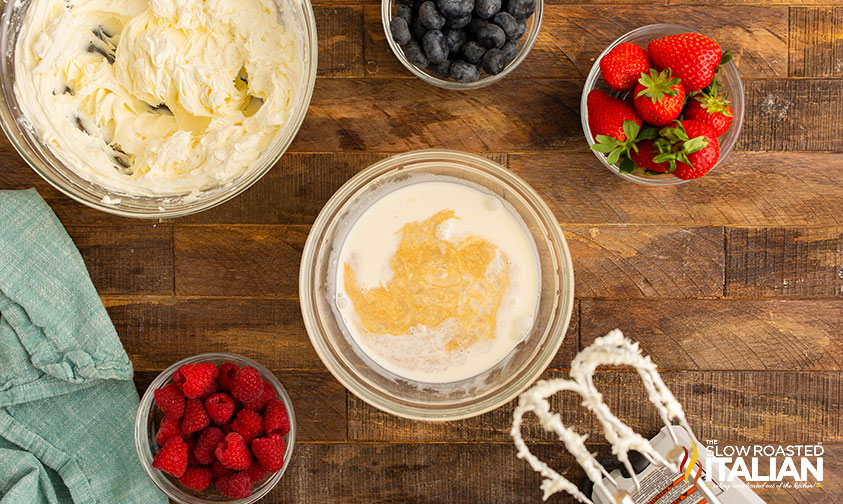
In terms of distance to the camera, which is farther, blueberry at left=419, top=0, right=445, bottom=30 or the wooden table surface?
the wooden table surface

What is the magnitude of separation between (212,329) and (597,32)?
1139mm

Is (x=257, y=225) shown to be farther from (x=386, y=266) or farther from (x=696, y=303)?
(x=696, y=303)

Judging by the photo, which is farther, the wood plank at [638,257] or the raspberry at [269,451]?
the wood plank at [638,257]

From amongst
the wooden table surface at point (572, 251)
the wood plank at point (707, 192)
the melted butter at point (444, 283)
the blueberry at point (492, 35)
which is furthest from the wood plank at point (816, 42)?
the melted butter at point (444, 283)

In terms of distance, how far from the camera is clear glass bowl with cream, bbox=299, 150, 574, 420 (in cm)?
134

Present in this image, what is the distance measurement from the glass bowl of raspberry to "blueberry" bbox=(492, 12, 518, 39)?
34.9 inches

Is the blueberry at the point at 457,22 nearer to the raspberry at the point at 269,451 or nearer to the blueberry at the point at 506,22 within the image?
the blueberry at the point at 506,22

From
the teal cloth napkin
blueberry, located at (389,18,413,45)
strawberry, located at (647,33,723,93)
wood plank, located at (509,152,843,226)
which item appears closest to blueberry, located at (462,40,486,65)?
blueberry, located at (389,18,413,45)

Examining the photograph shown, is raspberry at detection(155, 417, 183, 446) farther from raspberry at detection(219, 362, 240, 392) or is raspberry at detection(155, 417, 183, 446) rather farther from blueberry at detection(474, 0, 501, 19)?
blueberry at detection(474, 0, 501, 19)

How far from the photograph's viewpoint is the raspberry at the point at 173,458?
1234mm

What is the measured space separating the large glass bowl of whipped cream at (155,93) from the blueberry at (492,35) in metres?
0.35

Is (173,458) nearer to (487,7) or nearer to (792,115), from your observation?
(487,7)

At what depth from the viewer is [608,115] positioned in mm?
1282

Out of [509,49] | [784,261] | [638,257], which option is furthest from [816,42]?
[509,49]
